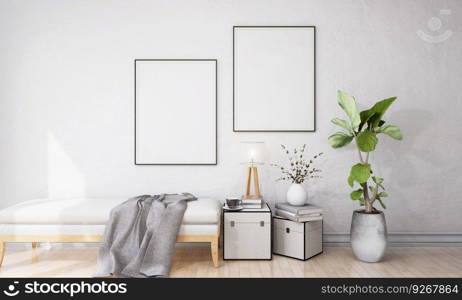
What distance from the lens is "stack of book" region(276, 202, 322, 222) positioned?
121 inches

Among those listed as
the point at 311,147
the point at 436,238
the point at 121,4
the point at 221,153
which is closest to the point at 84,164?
the point at 221,153

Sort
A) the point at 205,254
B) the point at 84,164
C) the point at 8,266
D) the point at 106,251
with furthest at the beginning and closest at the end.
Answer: the point at 84,164 < the point at 205,254 < the point at 8,266 < the point at 106,251

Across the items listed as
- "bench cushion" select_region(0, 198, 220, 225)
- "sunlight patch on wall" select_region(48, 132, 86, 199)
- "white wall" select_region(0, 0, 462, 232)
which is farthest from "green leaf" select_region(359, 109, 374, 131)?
"sunlight patch on wall" select_region(48, 132, 86, 199)

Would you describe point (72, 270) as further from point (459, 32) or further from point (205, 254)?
point (459, 32)

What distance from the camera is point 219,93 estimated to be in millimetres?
3537

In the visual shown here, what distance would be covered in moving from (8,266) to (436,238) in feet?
13.8

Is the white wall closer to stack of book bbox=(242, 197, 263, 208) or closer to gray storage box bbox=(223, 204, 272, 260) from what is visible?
stack of book bbox=(242, 197, 263, 208)

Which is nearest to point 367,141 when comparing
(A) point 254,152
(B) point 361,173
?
(B) point 361,173

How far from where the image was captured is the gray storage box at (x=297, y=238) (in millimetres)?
3059

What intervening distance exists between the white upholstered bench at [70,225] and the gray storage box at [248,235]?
0.65 feet

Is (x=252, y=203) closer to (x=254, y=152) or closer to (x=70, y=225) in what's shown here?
(x=254, y=152)

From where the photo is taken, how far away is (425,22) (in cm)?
354

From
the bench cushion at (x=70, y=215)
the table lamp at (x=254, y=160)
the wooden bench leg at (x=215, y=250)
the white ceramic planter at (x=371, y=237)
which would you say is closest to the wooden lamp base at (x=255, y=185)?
the table lamp at (x=254, y=160)

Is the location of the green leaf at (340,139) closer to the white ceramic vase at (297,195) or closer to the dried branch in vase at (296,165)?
the dried branch in vase at (296,165)
